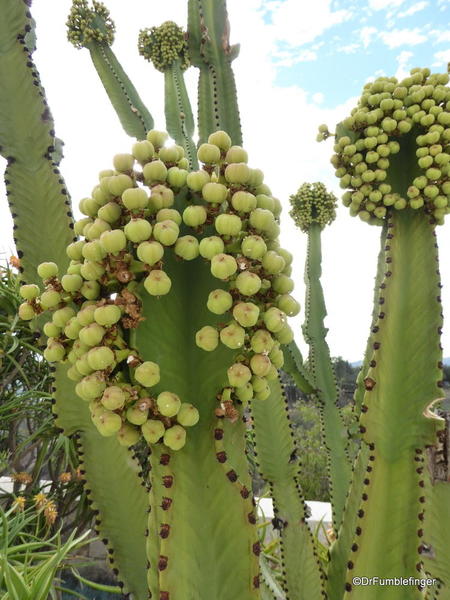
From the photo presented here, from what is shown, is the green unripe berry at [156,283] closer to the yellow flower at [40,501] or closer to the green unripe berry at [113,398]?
the green unripe berry at [113,398]

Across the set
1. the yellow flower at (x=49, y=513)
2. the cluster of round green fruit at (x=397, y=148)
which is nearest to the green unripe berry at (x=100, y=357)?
the cluster of round green fruit at (x=397, y=148)

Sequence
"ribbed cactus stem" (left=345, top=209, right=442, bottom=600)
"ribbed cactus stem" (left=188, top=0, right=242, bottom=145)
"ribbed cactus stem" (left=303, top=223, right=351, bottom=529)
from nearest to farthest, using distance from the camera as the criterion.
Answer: "ribbed cactus stem" (left=345, top=209, right=442, bottom=600)
"ribbed cactus stem" (left=188, top=0, right=242, bottom=145)
"ribbed cactus stem" (left=303, top=223, right=351, bottom=529)

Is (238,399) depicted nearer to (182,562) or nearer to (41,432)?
(182,562)

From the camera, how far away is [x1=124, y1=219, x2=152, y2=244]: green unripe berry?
81 centimetres

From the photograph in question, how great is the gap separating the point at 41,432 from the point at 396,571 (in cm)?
238

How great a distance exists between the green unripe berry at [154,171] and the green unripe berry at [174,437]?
1.55 feet

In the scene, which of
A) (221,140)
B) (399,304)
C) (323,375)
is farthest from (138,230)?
(323,375)

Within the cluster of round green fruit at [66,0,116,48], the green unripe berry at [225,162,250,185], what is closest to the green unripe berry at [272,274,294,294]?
the green unripe berry at [225,162,250,185]

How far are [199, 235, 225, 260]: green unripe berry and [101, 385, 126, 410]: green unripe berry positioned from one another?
0.94ft

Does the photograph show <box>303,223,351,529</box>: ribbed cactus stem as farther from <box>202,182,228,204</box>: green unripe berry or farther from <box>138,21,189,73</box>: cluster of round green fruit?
<box>202,182,228,204</box>: green unripe berry

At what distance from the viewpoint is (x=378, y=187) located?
4.75ft

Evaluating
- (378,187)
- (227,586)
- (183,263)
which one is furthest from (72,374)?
(378,187)

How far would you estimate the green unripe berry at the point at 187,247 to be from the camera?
856mm

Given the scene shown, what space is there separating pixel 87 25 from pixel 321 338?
121 inches
